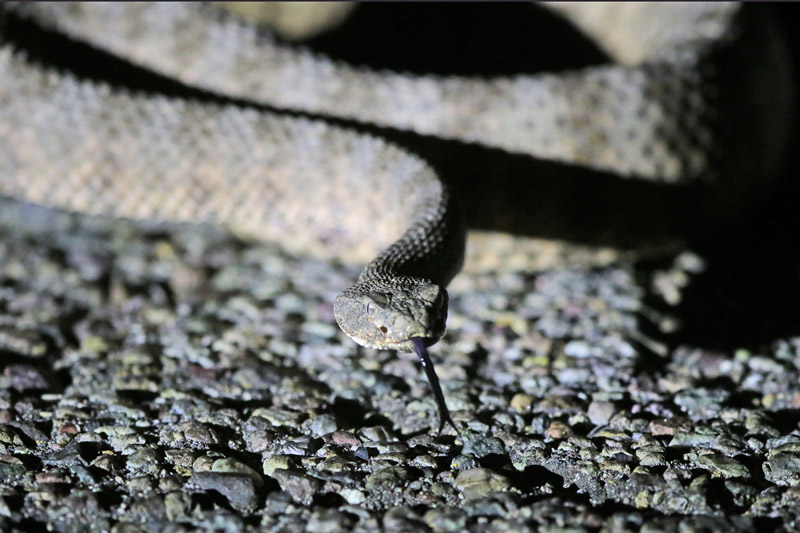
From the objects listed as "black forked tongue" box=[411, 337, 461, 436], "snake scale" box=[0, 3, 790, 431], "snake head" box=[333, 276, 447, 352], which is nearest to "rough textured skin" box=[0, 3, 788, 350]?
"snake scale" box=[0, 3, 790, 431]

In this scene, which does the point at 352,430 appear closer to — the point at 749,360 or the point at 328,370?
the point at 328,370

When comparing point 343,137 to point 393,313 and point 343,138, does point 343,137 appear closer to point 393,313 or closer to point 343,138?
point 343,138

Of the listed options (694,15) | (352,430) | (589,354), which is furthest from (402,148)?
(694,15)

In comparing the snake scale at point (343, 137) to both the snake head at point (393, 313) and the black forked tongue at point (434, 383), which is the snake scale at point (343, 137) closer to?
the snake head at point (393, 313)

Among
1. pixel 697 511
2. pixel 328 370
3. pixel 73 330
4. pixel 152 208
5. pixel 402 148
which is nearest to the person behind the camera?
pixel 697 511

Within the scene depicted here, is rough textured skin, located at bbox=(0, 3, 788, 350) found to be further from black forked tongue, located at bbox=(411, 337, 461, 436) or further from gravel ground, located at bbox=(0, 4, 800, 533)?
black forked tongue, located at bbox=(411, 337, 461, 436)

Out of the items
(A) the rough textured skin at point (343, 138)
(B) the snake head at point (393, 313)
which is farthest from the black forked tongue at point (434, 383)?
(A) the rough textured skin at point (343, 138)

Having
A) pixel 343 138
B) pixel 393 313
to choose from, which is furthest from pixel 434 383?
pixel 343 138
